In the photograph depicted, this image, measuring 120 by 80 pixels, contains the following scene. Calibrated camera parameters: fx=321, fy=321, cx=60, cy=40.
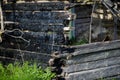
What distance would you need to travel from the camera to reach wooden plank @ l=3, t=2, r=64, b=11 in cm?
904

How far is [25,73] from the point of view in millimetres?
8625

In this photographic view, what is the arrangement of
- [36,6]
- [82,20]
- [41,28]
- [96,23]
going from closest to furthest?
[41,28]
[36,6]
[82,20]
[96,23]

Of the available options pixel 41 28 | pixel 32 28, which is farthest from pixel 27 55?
pixel 41 28

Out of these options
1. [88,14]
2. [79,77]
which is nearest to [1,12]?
[79,77]

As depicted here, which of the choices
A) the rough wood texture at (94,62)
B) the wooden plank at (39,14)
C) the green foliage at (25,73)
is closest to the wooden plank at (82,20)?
the wooden plank at (39,14)

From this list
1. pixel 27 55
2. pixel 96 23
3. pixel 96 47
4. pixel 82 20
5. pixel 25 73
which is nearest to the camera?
pixel 96 47

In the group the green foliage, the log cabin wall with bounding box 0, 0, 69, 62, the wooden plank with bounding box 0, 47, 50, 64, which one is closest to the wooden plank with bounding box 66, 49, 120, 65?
the green foliage

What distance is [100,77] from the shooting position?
837cm

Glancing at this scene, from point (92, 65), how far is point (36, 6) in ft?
8.43

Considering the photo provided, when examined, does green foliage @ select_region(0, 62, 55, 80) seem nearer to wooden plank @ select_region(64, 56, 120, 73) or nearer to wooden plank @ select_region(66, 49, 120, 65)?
wooden plank @ select_region(64, 56, 120, 73)

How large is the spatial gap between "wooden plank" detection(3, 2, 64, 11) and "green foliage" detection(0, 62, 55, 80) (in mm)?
1672

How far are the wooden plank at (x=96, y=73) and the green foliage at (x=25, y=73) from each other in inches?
24.6

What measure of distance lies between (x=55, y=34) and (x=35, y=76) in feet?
4.44

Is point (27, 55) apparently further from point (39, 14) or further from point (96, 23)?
point (96, 23)
